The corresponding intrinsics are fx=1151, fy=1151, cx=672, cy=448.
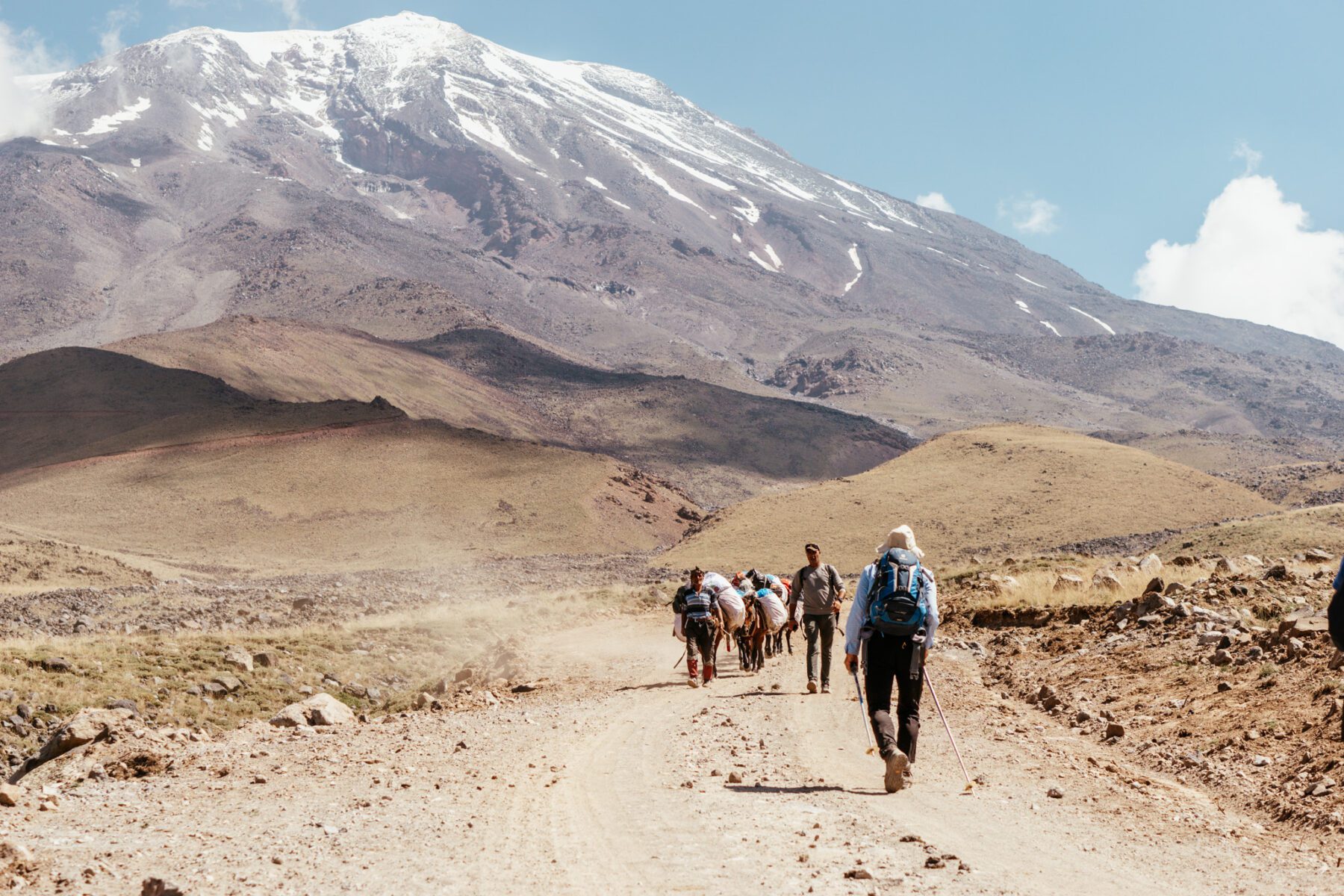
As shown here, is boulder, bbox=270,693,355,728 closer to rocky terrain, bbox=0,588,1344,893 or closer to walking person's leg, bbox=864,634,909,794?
rocky terrain, bbox=0,588,1344,893

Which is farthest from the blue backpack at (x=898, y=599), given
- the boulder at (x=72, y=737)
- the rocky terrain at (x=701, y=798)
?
the boulder at (x=72, y=737)

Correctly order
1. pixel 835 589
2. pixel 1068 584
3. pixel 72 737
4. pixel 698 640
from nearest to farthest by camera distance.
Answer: pixel 72 737 < pixel 835 589 < pixel 698 640 < pixel 1068 584

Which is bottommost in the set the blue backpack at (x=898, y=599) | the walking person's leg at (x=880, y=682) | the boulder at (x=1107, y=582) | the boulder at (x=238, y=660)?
the boulder at (x=238, y=660)

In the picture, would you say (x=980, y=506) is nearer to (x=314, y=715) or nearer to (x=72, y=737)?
(x=314, y=715)

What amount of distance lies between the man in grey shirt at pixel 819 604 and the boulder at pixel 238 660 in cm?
926

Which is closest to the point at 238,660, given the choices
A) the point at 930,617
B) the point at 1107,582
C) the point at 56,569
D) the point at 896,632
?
the point at 896,632

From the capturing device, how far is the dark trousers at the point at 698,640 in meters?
15.6

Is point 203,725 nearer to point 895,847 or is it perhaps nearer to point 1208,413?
point 895,847

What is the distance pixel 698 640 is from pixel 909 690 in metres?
7.40

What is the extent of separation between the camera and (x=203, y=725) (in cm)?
1539

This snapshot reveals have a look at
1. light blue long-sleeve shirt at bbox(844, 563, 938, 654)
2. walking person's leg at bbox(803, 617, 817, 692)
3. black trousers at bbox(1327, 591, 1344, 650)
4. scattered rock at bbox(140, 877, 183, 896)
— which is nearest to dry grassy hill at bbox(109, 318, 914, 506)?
walking person's leg at bbox(803, 617, 817, 692)

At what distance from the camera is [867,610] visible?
854 cm

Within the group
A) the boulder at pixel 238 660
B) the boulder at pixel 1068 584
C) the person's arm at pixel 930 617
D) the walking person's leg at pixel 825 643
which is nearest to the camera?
the person's arm at pixel 930 617

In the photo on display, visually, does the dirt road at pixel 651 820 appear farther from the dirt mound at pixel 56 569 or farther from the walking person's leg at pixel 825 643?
the dirt mound at pixel 56 569
